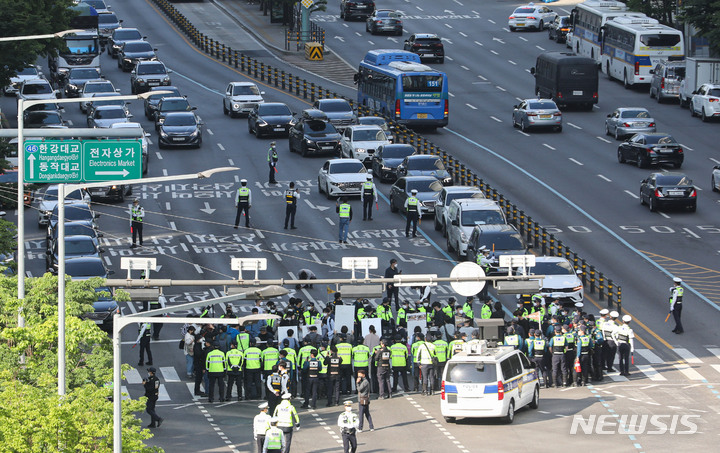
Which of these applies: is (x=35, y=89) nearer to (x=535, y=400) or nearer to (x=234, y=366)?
(x=234, y=366)

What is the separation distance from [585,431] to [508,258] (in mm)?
4543

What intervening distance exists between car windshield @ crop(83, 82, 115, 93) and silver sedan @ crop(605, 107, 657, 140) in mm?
24276

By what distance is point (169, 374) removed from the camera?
37.0 meters

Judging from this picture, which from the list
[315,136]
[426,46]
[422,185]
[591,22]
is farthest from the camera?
[426,46]

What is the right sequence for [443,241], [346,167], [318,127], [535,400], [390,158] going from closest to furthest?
[535,400], [443,241], [346,167], [390,158], [318,127]

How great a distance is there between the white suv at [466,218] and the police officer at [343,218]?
3.43 metres

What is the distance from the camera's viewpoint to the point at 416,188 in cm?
5300

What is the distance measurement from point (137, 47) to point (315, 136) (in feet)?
88.4

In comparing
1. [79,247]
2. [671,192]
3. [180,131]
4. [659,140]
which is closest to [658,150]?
[659,140]

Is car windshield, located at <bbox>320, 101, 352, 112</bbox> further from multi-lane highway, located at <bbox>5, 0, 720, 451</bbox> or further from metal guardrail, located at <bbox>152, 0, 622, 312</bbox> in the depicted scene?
multi-lane highway, located at <bbox>5, 0, 720, 451</bbox>

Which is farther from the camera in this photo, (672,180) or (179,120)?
(179,120)

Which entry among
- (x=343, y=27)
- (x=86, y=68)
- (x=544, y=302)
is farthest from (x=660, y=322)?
(x=343, y=27)

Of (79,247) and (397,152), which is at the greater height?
(79,247)

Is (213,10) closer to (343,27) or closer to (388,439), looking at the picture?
(343,27)
